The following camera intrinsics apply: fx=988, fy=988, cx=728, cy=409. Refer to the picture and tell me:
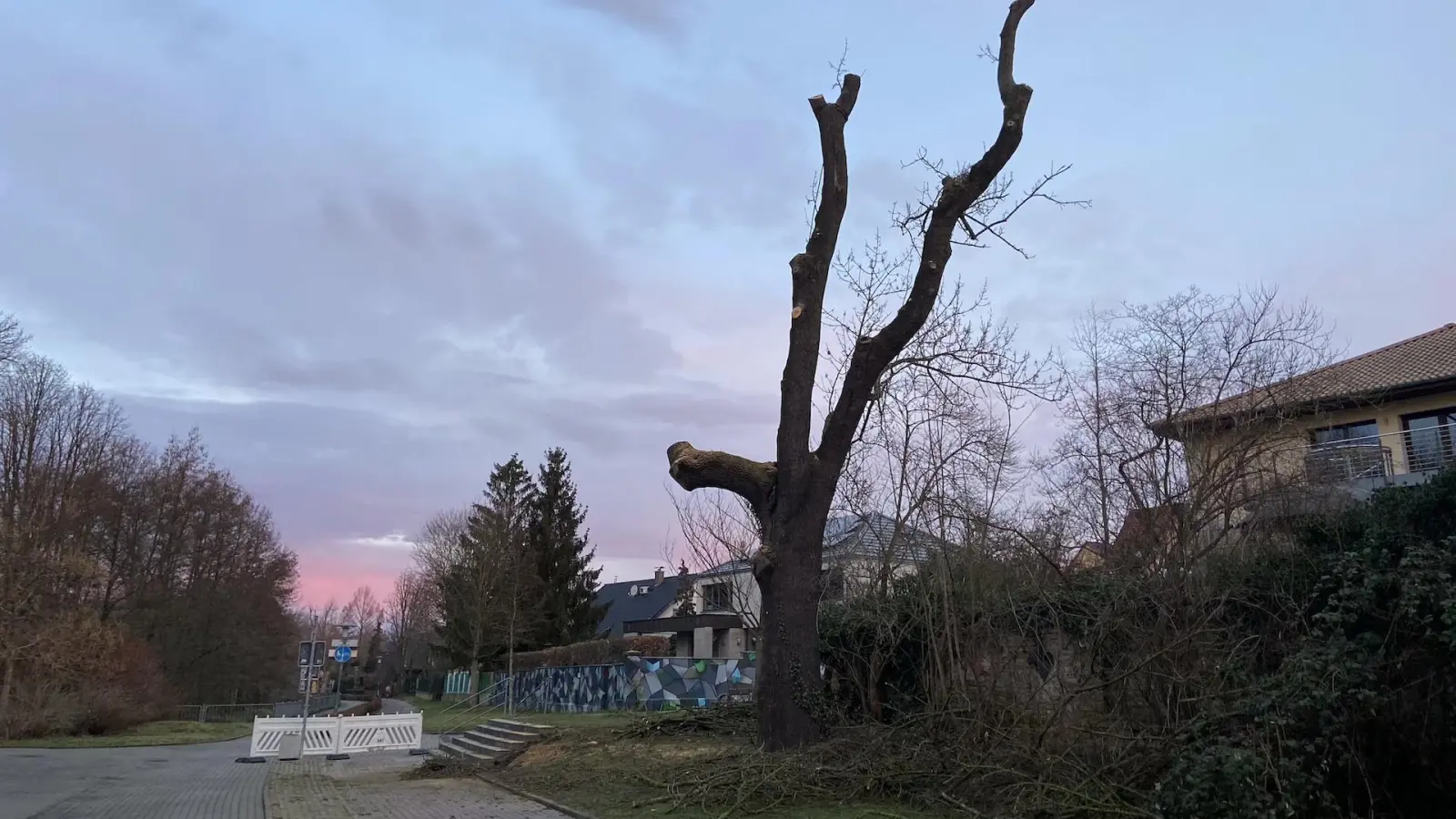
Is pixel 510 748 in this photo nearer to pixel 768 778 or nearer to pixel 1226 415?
pixel 768 778

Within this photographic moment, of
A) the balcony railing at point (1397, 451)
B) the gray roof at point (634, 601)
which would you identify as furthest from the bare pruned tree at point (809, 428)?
the gray roof at point (634, 601)

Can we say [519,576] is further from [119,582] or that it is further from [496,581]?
[119,582]

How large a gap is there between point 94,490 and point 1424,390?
46.1 meters

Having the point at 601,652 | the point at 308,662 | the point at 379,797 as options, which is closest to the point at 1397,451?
the point at 601,652

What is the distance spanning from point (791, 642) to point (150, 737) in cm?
2774

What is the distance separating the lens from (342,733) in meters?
24.0

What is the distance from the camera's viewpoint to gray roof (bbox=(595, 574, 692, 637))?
5831 centimetres

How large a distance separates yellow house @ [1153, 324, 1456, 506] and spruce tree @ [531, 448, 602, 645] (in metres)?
31.7

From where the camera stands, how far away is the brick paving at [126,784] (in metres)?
14.0

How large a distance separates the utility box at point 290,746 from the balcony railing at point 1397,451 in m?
23.8

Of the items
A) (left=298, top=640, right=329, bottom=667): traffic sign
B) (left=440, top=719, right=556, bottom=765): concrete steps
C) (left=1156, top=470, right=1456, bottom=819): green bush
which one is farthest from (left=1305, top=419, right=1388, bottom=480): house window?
(left=298, top=640, right=329, bottom=667): traffic sign

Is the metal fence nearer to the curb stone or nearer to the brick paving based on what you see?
the brick paving

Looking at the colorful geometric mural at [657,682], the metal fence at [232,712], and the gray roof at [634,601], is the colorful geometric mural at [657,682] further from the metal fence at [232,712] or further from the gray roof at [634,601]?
the gray roof at [634,601]

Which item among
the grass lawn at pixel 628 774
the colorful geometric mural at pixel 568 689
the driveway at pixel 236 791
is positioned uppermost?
the colorful geometric mural at pixel 568 689
